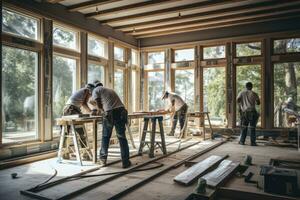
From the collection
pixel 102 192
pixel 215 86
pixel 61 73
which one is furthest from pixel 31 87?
pixel 215 86

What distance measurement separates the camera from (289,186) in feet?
10.9

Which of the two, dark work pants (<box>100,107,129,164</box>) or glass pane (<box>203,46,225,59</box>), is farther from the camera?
glass pane (<box>203,46,225,59</box>)

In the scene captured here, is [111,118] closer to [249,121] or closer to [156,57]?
[249,121]

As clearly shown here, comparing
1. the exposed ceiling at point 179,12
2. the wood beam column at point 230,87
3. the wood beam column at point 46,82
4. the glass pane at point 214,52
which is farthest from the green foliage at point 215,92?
the wood beam column at point 46,82

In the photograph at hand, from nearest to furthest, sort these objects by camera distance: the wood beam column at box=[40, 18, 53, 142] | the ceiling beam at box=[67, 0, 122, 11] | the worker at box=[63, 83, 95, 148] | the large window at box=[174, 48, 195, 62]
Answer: the worker at box=[63, 83, 95, 148], the wood beam column at box=[40, 18, 53, 142], the ceiling beam at box=[67, 0, 122, 11], the large window at box=[174, 48, 195, 62]

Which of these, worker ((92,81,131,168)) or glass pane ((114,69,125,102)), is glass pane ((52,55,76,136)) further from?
worker ((92,81,131,168))

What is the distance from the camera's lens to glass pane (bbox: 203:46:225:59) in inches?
354

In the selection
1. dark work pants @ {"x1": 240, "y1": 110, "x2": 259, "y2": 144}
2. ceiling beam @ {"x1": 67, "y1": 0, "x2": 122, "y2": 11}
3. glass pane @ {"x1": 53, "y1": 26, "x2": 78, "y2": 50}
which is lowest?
dark work pants @ {"x1": 240, "y1": 110, "x2": 259, "y2": 144}

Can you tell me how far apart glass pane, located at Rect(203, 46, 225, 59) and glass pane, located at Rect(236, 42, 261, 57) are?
515mm

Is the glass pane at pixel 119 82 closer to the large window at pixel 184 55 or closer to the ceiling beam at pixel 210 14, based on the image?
the ceiling beam at pixel 210 14

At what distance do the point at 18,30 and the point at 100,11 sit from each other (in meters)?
2.30

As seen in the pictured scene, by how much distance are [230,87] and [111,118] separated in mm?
5277

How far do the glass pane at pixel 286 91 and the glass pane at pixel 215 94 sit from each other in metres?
1.62

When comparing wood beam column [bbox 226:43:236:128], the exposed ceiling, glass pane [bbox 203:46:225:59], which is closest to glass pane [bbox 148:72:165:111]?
glass pane [bbox 203:46:225:59]
